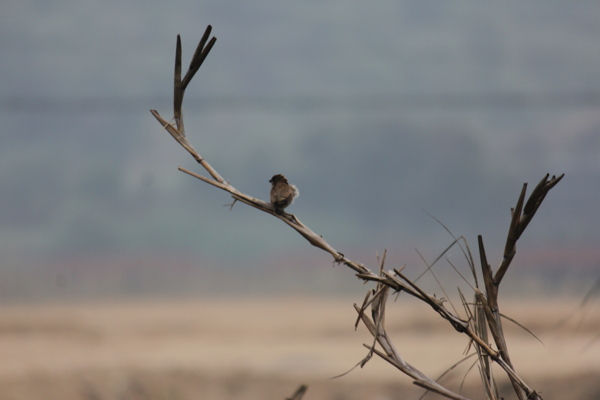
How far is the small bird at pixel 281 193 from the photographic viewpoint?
0.87 ft

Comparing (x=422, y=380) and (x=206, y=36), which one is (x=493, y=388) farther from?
(x=206, y=36)

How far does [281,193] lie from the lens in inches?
11.1

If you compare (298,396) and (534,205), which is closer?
(534,205)

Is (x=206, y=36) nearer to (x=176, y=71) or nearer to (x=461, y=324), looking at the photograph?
(x=176, y=71)

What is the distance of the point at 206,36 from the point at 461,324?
0.16 metres

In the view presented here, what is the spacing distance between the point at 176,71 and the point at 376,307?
0.14 meters

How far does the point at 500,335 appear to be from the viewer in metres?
0.25

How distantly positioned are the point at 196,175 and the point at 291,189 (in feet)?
0.21

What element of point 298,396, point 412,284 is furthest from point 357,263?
point 298,396

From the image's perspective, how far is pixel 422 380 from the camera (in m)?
0.24

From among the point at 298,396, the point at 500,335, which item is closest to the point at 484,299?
the point at 500,335

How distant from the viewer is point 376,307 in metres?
0.27

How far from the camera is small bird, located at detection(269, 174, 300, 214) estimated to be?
10.4 inches

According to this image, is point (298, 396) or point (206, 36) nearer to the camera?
point (206, 36)
